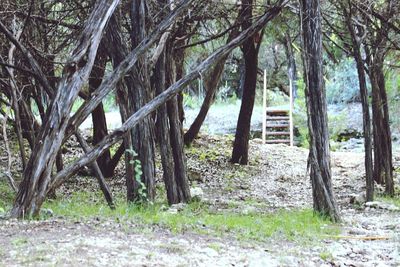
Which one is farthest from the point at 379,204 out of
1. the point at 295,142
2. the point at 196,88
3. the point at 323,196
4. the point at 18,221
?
the point at 196,88

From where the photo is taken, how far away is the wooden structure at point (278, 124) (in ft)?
60.8

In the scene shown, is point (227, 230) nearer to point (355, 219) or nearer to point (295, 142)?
point (355, 219)

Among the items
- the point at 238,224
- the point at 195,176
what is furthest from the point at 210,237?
the point at 195,176

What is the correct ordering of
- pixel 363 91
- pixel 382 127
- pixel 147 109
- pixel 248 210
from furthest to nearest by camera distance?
pixel 382 127 < pixel 363 91 < pixel 248 210 < pixel 147 109

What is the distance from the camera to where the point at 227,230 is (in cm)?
550

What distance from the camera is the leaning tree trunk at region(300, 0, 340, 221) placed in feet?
22.0

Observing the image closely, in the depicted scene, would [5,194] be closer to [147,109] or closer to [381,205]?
[147,109]

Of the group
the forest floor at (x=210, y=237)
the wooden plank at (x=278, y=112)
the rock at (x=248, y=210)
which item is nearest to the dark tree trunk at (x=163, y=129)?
the forest floor at (x=210, y=237)

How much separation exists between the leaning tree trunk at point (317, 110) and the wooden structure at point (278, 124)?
11.6m

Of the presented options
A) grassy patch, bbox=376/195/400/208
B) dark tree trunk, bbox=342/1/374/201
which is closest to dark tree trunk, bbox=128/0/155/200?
dark tree trunk, bbox=342/1/374/201

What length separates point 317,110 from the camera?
6.70 meters

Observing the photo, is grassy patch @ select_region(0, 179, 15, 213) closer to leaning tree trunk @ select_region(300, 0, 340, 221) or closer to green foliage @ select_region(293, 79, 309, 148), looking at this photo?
leaning tree trunk @ select_region(300, 0, 340, 221)

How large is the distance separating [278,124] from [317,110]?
496 inches

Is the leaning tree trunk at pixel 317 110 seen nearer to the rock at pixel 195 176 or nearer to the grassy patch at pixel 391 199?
the grassy patch at pixel 391 199
